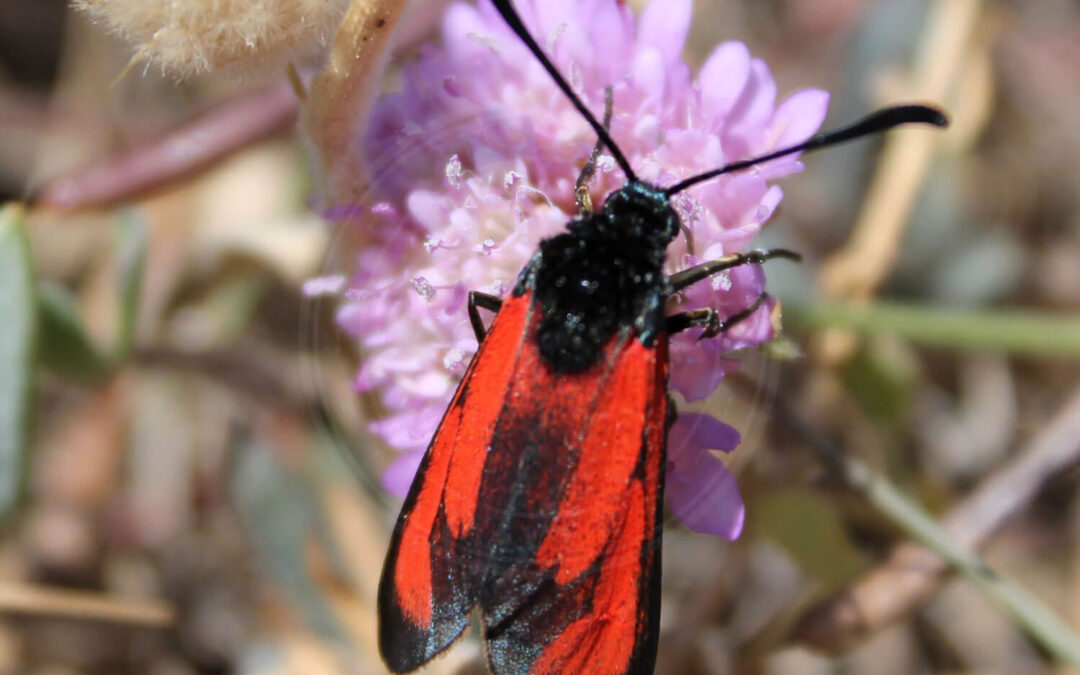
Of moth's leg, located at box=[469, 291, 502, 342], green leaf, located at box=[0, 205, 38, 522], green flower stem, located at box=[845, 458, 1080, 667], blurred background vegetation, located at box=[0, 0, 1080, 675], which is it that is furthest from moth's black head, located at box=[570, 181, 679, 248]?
green leaf, located at box=[0, 205, 38, 522]

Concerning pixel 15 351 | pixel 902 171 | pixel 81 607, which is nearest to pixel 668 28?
pixel 902 171

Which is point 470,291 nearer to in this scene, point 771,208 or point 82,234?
point 771,208

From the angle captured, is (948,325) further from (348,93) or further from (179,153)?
(179,153)

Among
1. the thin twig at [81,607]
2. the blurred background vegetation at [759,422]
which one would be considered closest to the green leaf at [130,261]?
the blurred background vegetation at [759,422]

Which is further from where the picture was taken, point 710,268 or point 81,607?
point 81,607

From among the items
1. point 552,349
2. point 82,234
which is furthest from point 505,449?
point 82,234

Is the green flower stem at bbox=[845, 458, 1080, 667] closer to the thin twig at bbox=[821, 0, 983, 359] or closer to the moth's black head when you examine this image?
the thin twig at bbox=[821, 0, 983, 359]
